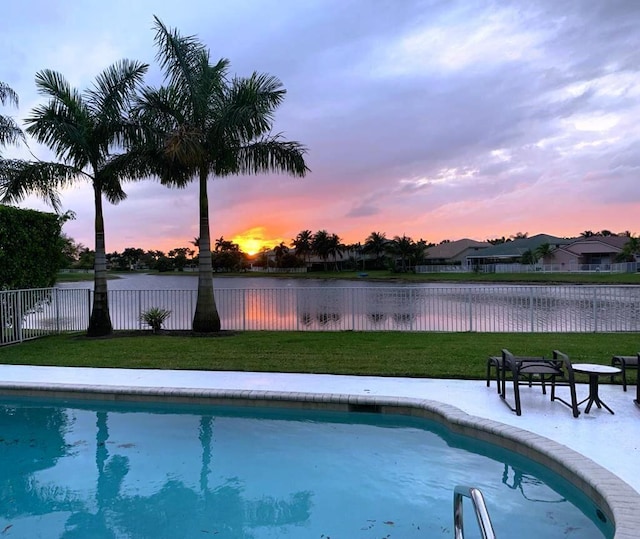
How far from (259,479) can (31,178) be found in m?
10.3

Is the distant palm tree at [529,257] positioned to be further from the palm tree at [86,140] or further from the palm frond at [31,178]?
the palm frond at [31,178]

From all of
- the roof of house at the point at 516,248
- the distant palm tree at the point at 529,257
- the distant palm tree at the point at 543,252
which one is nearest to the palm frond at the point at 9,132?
the distant palm tree at the point at 529,257

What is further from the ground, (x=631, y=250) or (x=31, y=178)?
(x=31, y=178)

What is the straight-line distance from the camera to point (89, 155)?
38.1ft

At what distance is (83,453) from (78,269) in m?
96.4

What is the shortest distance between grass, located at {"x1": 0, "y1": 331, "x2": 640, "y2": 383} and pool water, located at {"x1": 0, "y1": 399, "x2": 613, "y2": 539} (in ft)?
6.23

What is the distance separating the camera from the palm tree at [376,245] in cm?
8331

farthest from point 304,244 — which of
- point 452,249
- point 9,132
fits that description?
point 9,132

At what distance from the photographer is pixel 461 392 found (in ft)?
20.1

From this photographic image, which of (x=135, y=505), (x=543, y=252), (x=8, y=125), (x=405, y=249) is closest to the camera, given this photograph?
(x=135, y=505)

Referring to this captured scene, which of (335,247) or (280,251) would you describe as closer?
(335,247)

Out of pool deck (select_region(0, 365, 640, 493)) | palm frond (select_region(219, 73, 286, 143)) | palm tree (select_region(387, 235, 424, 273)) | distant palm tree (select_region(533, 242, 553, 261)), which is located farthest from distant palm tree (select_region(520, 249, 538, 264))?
pool deck (select_region(0, 365, 640, 493))

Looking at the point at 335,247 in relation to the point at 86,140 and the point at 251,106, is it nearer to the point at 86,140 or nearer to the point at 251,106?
the point at 251,106

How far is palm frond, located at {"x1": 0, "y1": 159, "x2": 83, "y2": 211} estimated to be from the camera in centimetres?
1142
